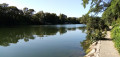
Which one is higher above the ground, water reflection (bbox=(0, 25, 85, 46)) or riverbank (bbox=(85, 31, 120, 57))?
riverbank (bbox=(85, 31, 120, 57))

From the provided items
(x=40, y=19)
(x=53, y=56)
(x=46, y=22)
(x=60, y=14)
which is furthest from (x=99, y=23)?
(x=60, y=14)

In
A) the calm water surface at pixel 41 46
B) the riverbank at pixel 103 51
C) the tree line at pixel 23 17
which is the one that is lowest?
the calm water surface at pixel 41 46

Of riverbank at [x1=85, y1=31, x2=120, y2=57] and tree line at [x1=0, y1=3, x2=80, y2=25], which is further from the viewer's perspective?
tree line at [x1=0, y1=3, x2=80, y2=25]

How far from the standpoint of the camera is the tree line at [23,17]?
54881mm

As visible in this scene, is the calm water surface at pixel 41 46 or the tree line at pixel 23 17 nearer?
the calm water surface at pixel 41 46

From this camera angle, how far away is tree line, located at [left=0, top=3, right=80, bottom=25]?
5488 centimetres

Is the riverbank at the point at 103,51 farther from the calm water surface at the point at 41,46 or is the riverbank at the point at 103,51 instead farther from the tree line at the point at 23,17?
the tree line at the point at 23,17

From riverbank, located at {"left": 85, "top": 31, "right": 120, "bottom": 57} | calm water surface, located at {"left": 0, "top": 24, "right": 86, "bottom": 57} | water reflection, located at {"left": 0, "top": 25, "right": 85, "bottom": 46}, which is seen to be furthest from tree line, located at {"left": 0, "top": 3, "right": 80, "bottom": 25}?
riverbank, located at {"left": 85, "top": 31, "right": 120, "bottom": 57}

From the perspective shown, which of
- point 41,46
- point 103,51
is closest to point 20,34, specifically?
point 41,46

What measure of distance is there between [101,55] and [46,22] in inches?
3078

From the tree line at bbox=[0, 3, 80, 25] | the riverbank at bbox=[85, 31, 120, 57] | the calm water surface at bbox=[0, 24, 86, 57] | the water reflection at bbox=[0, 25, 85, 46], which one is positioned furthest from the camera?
the tree line at bbox=[0, 3, 80, 25]

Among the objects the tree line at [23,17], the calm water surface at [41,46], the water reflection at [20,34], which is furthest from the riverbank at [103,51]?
the tree line at [23,17]

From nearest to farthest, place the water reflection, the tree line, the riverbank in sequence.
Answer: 1. the riverbank
2. the water reflection
3. the tree line

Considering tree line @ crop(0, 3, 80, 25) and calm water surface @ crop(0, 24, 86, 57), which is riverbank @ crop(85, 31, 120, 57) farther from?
tree line @ crop(0, 3, 80, 25)
